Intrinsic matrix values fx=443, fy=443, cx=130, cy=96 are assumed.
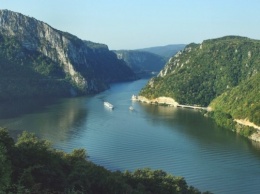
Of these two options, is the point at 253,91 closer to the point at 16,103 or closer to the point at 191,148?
the point at 191,148

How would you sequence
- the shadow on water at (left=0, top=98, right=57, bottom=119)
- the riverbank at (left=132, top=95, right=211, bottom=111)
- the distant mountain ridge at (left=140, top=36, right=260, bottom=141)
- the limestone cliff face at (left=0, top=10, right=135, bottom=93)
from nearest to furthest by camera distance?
the shadow on water at (left=0, top=98, right=57, bottom=119) → the riverbank at (left=132, top=95, right=211, bottom=111) → the distant mountain ridge at (left=140, top=36, right=260, bottom=141) → the limestone cliff face at (left=0, top=10, right=135, bottom=93)

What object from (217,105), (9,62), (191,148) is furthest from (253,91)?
(9,62)

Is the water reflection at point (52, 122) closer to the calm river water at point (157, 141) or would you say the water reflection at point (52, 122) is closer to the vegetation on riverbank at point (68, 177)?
the calm river water at point (157, 141)

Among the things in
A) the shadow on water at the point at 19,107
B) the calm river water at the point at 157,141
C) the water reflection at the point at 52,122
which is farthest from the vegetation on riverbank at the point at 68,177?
the shadow on water at the point at 19,107

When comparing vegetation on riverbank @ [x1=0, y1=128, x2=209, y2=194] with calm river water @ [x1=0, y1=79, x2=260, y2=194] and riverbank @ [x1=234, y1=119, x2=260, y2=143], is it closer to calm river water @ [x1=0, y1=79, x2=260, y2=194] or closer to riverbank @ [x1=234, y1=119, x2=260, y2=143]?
calm river water @ [x1=0, y1=79, x2=260, y2=194]

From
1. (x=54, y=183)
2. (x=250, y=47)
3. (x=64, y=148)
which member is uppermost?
(x=250, y=47)

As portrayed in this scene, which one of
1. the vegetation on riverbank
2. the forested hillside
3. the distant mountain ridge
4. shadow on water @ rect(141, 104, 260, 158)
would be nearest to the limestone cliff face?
the distant mountain ridge

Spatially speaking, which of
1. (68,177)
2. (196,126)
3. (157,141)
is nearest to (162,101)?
(196,126)

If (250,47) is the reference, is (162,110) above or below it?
below
